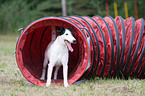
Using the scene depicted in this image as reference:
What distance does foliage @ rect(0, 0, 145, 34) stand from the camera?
1445cm

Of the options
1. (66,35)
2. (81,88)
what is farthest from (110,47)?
(81,88)

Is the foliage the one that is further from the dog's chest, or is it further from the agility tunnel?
the dog's chest

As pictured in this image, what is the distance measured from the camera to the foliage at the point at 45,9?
47.4 ft

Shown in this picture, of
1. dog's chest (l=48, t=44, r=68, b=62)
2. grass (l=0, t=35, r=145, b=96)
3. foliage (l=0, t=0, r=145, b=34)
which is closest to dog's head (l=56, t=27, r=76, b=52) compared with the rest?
dog's chest (l=48, t=44, r=68, b=62)

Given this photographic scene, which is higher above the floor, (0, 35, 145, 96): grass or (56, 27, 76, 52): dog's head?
(56, 27, 76, 52): dog's head

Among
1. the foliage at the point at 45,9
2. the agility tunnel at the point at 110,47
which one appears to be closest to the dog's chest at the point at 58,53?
the agility tunnel at the point at 110,47

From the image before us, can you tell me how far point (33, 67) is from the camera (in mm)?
5094

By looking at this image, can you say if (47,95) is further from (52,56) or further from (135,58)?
(135,58)

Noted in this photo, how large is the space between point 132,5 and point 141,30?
12.6 meters

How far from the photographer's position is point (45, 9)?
1734 centimetres

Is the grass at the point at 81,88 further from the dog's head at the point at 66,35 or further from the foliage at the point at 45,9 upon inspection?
the foliage at the point at 45,9

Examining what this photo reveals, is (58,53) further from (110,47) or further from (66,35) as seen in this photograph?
(110,47)

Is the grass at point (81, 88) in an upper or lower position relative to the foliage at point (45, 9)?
lower

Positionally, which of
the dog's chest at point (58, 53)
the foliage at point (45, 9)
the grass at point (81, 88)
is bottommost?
the grass at point (81, 88)
